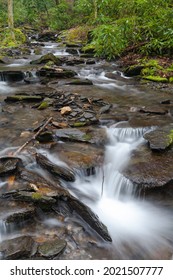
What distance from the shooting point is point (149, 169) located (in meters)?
4.60

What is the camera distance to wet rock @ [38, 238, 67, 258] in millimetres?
3162

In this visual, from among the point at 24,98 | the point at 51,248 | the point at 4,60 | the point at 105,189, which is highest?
the point at 4,60

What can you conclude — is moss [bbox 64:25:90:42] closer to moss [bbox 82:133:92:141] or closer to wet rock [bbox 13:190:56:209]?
moss [bbox 82:133:92:141]

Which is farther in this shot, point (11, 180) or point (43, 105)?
point (43, 105)

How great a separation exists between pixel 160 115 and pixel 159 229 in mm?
3636

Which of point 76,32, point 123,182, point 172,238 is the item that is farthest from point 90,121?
point 76,32

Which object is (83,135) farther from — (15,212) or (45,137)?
(15,212)

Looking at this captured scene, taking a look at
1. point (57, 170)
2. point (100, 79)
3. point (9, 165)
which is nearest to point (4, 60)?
point (100, 79)

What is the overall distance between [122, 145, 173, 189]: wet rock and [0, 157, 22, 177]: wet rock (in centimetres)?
173

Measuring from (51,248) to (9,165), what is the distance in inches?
67.5

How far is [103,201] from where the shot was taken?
14.4 ft

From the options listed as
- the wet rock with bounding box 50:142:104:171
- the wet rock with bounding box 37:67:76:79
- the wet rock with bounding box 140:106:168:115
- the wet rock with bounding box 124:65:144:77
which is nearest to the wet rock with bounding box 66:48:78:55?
the wet rock with bounding box 37:67:76:79

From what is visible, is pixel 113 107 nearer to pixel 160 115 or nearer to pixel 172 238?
pixel 160 115

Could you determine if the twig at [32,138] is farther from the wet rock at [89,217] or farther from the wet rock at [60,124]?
the wet rock at [89,217]
